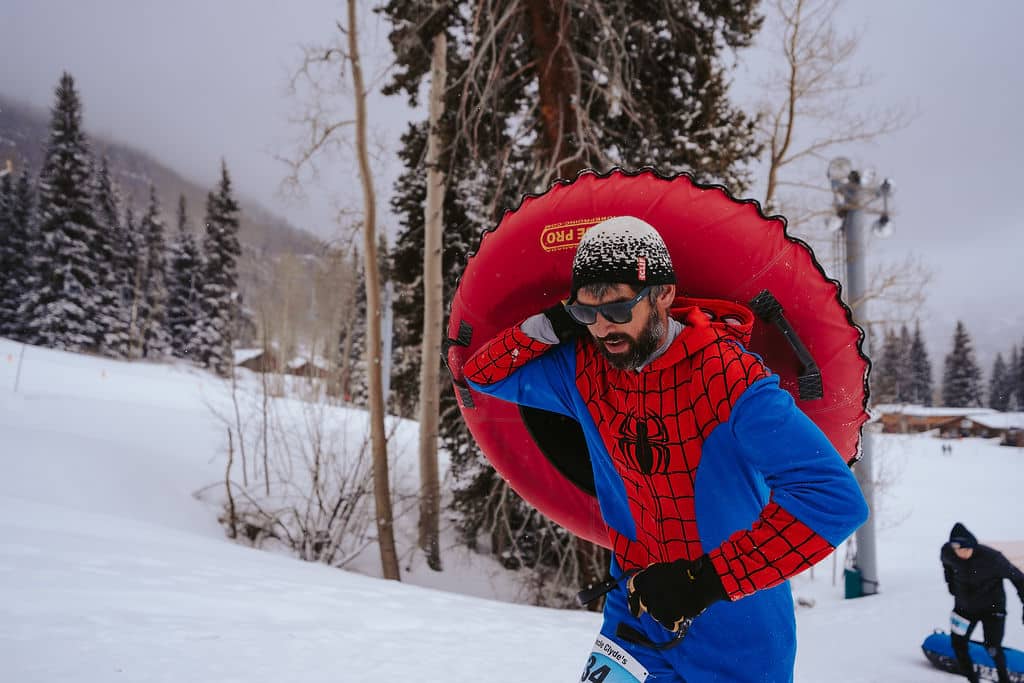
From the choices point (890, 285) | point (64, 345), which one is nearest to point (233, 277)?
point (64, 345)

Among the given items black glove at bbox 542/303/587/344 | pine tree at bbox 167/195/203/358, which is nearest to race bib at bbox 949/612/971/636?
black glove at bbox 542/303/587/344

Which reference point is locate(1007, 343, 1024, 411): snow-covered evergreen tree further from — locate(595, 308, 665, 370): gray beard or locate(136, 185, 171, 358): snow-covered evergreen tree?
locate(136, 185, 171, 358): snow-covered evergreen tree

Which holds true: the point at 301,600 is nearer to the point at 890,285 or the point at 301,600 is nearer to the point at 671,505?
the point at 671,505

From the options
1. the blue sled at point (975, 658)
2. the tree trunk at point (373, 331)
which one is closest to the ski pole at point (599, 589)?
the blue sled at point (975, 658)

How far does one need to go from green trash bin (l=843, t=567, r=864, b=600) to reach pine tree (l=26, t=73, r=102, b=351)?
3819 cm

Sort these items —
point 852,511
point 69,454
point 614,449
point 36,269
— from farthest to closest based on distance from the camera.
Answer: point 36,269 → point 69,454 → point 614,449 → point 852,511

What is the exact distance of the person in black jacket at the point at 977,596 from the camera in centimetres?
631

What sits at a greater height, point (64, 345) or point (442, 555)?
point (64, 345)

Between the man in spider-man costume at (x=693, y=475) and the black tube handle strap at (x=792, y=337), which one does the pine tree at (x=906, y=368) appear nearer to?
the black tube handle strap at (x=792, y=337)

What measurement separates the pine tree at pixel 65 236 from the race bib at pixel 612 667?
39151 millimetres

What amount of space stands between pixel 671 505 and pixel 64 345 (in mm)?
41031

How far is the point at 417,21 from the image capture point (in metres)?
8.12

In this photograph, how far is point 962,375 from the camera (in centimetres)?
5369

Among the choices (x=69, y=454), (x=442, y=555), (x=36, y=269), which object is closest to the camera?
(x=69, y=454)
